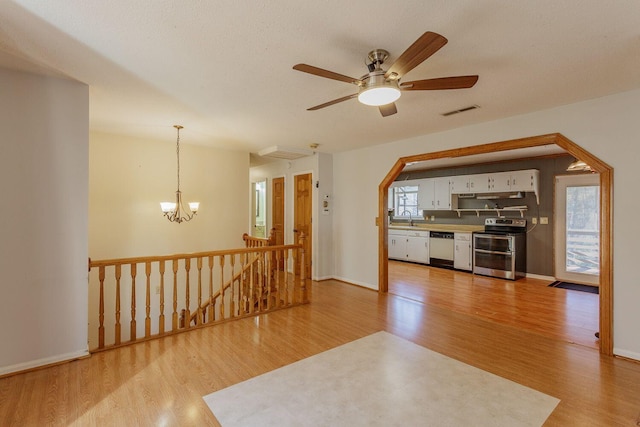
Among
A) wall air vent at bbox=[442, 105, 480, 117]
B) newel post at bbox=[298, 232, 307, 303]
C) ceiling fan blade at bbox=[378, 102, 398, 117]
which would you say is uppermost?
wall air vent at bbox=[442, 105, 480, 117]

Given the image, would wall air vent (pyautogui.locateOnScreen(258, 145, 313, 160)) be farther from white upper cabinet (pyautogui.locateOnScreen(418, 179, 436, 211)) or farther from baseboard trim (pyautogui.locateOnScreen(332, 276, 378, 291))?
white upper cabinet (pyautogui.locateOnScreen(418, 179, 436, 211))

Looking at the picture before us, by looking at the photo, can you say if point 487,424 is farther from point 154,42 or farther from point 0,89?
point 0,89

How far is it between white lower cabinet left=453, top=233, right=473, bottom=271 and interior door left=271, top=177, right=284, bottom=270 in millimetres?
3736

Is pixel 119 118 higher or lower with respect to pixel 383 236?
higher

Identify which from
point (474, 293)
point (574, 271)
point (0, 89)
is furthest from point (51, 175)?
point (574, 271)

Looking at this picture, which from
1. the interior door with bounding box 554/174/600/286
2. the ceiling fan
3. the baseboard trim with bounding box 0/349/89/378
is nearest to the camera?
the ceiling fan

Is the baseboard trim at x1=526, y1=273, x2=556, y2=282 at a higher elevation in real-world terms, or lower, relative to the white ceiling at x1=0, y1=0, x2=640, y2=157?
lower

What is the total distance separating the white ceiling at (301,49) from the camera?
5.49 feet

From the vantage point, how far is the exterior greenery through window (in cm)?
791

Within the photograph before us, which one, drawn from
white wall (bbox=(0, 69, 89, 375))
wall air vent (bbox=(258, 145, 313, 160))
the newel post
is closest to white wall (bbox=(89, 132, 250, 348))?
wall air vent (bbox=(258, 145, 313, 160))

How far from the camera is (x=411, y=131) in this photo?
13.6 ft

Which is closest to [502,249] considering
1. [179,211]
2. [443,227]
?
[443,227]

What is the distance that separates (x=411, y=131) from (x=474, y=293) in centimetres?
275

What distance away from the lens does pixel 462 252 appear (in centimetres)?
642
